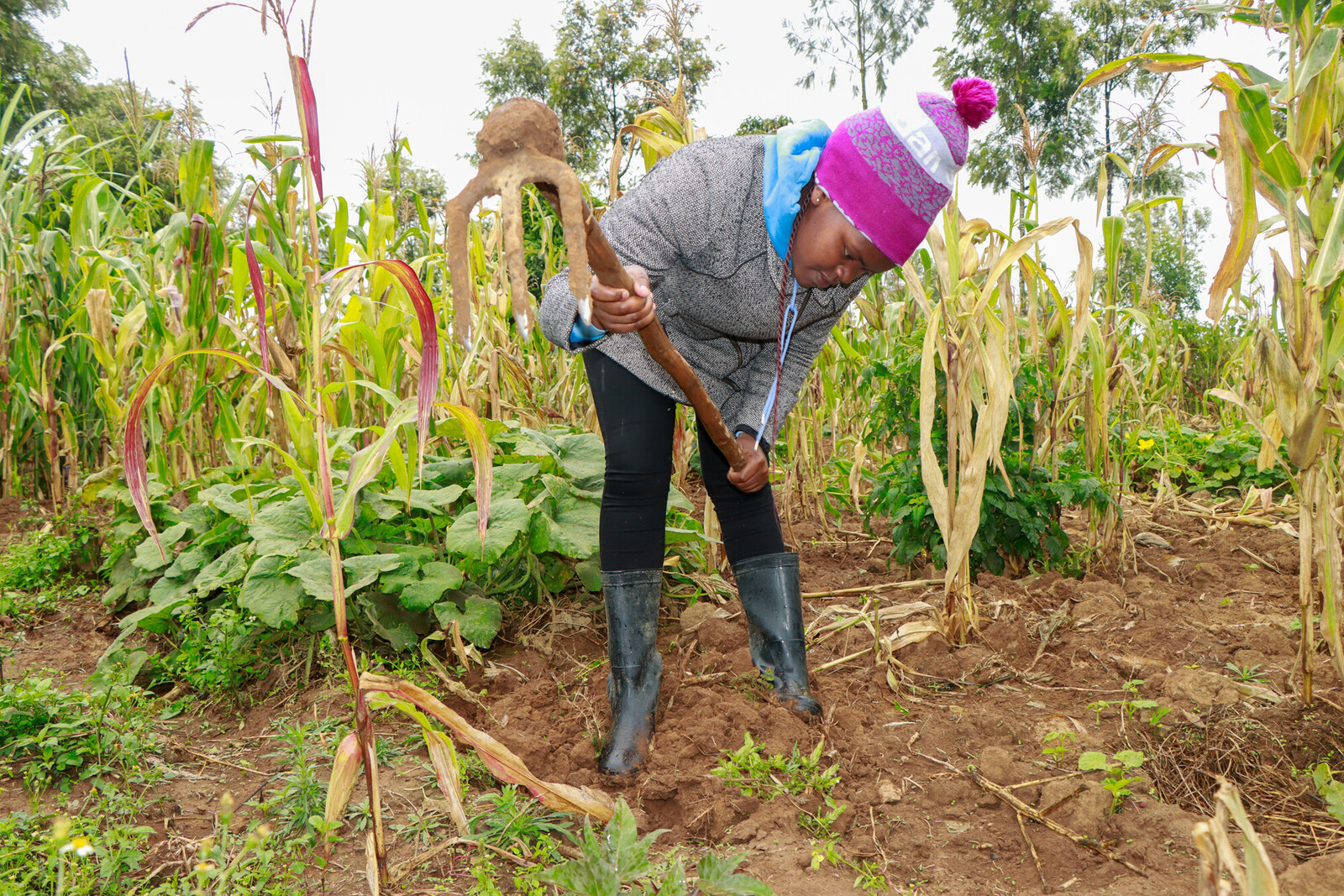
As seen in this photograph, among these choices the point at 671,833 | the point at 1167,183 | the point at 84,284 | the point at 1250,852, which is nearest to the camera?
the point at 1250,852

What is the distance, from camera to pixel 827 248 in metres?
1.60

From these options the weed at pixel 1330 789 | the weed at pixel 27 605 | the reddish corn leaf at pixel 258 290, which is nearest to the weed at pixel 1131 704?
the weed at pixel 1330 789

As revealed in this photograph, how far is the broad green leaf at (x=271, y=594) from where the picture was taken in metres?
1.86

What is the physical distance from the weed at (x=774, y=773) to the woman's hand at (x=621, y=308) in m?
0.83

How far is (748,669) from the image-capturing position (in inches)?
78.7

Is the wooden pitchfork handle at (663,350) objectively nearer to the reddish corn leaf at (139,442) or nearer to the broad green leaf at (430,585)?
the reddish corn leaf at (139,442)

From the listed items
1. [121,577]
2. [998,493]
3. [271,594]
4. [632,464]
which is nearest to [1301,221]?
[998,493]

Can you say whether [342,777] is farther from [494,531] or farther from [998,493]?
[998,493]

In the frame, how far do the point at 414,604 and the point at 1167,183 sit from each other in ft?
62.0

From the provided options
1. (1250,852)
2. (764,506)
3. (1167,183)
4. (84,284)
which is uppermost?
(1167,183)

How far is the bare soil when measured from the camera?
4.39ft

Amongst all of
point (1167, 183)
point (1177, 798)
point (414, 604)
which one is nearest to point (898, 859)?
point (1177, 798)

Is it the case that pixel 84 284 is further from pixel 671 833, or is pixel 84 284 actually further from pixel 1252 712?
pixel 1252 712

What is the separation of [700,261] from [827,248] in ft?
0.87
